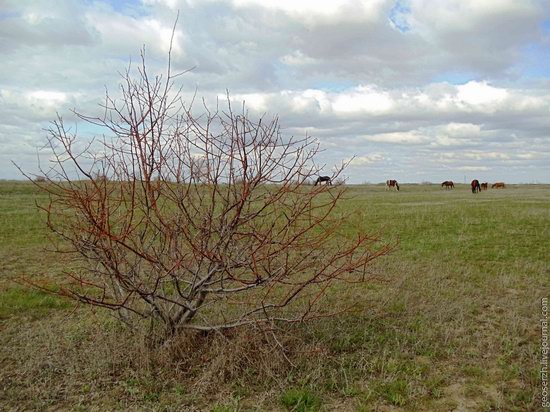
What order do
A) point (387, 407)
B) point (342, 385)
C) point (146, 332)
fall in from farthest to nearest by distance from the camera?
point (146, 332) < point (342, 385) < point (387, 407)

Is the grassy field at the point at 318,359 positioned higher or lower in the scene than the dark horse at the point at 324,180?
lower

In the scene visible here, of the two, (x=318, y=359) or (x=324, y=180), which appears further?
(x=318, y=359)

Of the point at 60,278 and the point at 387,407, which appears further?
the point at 60,278

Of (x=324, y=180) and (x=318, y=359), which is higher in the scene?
(x=324, y=180)

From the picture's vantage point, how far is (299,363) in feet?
15.0

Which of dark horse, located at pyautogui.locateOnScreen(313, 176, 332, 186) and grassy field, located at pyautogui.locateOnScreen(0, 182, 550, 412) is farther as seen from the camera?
dark horse, located at pyautogui.locateOnScreen(313, 176, 332, 186)

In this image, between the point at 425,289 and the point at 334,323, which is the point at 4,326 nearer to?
the point at 334,323

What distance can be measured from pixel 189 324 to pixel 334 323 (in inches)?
74.8

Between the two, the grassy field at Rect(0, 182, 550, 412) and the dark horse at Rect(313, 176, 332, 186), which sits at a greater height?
the dark horse at Rect(313, 176, 332, 186)

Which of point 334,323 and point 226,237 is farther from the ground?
point 226,237

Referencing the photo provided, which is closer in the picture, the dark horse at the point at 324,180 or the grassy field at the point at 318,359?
the grassy field at the point at 318,359

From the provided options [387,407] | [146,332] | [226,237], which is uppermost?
[226,237]

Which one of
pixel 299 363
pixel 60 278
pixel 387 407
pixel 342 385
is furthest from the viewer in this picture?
pixel 60 278

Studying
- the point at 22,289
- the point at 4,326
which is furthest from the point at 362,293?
the point at 22,289
